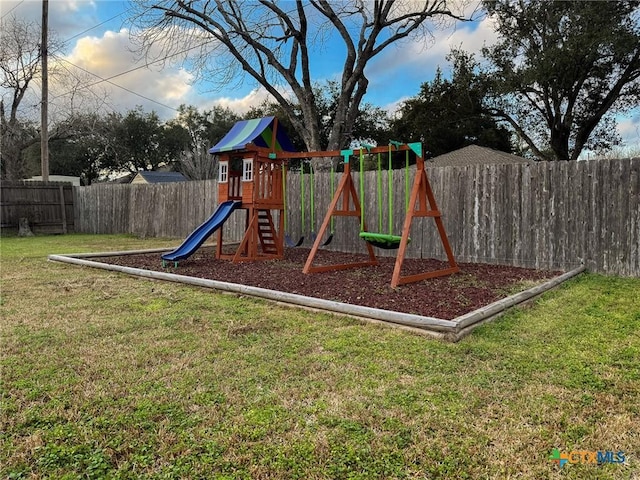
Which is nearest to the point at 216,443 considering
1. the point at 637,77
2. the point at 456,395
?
the point at 456,395

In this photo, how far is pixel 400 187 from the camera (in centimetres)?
831

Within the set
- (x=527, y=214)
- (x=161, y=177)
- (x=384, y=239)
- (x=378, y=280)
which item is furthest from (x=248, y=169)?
(x=161, y=177)

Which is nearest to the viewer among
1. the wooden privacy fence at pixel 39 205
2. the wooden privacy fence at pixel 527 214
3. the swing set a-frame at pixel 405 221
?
the swing set a-frame at pixel 405 221

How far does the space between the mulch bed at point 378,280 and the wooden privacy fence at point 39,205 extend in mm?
8660

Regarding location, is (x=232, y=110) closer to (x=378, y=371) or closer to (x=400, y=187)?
(x=400, y=187)

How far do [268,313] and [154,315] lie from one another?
108 cm

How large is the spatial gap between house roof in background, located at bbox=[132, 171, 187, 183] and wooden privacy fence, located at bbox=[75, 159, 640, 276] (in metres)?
25.9

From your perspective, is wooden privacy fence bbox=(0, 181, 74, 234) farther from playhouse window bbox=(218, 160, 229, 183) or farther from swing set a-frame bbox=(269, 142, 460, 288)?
swing set a-frame bbox=(269, 142, 460, 288)

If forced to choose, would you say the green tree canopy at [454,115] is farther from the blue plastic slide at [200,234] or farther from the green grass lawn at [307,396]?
the green grass lawn at [307,396]

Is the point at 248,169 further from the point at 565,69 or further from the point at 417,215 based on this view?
the point at 565,69

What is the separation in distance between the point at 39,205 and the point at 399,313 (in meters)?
14.9

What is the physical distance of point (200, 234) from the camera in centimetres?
734

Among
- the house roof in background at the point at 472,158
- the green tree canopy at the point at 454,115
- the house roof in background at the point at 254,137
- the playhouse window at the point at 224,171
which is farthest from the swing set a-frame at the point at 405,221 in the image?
the green tree canopy at the point at 454,115

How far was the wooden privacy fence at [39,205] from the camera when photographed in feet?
46.1
